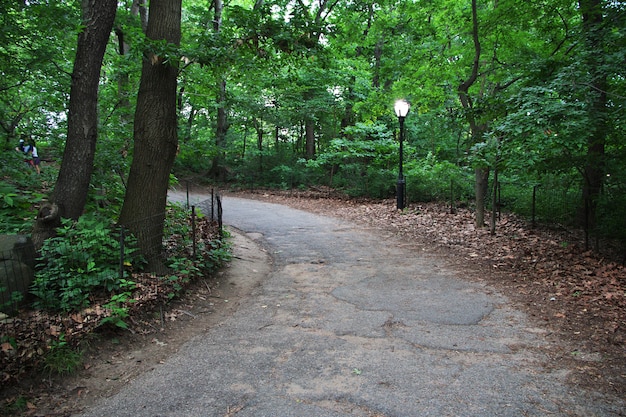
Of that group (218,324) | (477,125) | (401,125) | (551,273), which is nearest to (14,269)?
(218,324)

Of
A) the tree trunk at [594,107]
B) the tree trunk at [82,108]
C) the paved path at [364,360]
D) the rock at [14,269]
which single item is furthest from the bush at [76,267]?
the tree trunk at [594,107]

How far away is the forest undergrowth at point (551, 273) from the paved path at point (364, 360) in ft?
1.03

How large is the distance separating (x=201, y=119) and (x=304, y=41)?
20.6 metres

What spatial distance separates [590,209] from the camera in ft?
25.8

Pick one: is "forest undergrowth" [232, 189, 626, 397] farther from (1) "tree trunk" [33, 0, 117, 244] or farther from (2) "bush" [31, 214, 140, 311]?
(1) "tree trunk" [33, 0, 117, 244]

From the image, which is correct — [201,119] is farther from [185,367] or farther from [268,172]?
[185,367]

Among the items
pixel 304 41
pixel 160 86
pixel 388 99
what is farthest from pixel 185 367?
pixel 388 99

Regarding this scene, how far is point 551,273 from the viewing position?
21.9 feet

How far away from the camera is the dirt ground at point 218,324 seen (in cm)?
348

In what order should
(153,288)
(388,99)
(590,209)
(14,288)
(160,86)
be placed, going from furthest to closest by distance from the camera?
1. (388,99)
2. (590,209)
3. (160,86)
4. (153,288)
5. (14,288)

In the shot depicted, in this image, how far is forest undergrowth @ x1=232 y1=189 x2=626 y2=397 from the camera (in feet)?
13.2

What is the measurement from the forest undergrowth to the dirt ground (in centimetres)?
1

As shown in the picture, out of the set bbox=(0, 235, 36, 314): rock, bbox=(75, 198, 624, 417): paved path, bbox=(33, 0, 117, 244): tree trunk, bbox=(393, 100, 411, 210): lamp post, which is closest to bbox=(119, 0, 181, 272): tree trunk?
bbox=(33, 0, 117, 244): tree trunk

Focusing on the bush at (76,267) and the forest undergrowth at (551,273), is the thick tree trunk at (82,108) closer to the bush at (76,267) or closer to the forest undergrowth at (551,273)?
the bush at (76,267)
